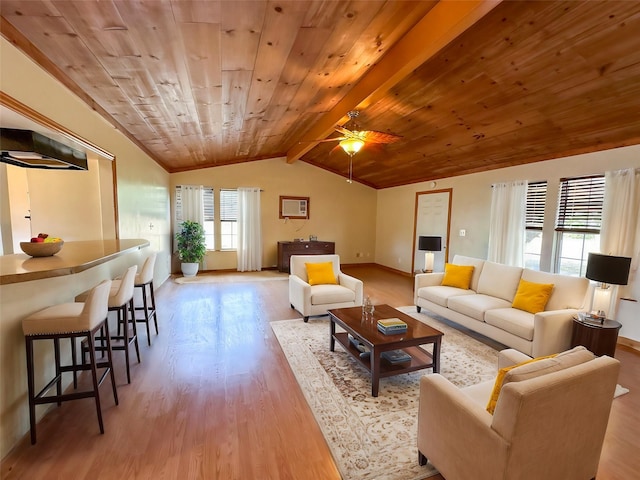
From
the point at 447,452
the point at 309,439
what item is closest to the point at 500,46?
the point at 447,452

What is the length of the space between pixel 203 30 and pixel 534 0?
2.30 meters

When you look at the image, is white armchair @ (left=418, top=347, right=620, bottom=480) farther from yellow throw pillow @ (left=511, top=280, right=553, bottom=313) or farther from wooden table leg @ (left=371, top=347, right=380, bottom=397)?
yellow throw pillow @ (left=511, top=280, right=553, bottom=313)

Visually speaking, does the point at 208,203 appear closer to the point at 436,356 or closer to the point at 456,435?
the point at 436,356

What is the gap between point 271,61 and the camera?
8.36 feet

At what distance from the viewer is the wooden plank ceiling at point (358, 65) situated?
1.90m

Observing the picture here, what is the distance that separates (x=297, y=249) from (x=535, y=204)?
495 centimetres

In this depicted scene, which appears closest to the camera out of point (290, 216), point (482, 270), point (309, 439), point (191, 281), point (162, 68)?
point (309, 439)

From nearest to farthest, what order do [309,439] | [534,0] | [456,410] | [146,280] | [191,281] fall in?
[456,410] < [309,439] < [534,0] < [146,280] < [191,281]

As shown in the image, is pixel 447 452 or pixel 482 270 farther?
pixel 482 270

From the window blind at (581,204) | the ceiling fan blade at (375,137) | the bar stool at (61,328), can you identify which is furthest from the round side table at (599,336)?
the bar stool at (61,328)

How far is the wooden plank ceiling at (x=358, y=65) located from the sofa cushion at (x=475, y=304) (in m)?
2.19

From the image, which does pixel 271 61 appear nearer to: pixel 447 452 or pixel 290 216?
pixel 447 452

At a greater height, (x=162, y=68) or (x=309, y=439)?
(x=162, y=68)

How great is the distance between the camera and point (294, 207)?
7.97 meters
